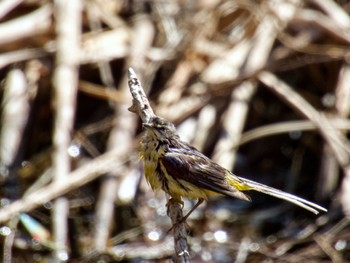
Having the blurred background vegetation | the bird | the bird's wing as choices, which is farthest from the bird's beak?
the blurred background vegetation

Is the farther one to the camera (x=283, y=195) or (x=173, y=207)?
(x=283, y=195)

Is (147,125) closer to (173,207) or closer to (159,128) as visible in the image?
(159,128)

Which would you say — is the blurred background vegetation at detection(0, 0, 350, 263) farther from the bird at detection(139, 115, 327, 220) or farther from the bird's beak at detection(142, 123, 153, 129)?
the bird's beak at detection(142, 123, 153, 129)

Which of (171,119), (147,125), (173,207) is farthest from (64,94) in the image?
(173,207)

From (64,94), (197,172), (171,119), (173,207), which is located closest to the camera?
(173,207)

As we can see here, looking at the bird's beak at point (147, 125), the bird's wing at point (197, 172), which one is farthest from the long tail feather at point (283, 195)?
the bird's beak at point (147, 125)

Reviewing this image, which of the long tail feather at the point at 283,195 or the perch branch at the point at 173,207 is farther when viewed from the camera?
the long tail feather at the point at 283,195

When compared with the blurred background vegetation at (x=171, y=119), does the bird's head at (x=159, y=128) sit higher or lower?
lower

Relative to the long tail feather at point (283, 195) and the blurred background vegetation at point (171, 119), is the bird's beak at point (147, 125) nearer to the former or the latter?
the long tail feather at point (283, 195)
